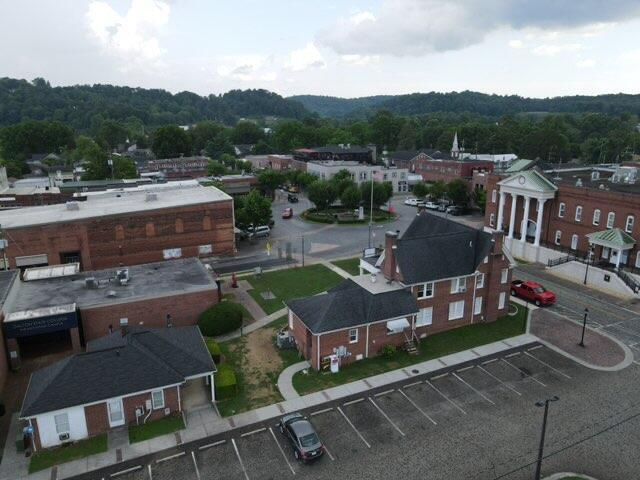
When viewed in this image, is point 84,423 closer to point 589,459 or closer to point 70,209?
point 589,459

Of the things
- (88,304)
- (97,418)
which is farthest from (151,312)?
(97,418)

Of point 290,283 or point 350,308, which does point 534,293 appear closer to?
point 350,308

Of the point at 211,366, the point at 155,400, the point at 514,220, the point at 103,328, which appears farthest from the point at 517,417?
the point at 514,220

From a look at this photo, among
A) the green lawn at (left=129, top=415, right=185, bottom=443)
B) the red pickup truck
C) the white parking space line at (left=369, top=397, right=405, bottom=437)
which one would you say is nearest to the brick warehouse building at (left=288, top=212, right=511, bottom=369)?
the red pickup truck

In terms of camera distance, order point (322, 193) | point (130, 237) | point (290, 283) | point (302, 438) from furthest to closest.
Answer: point (322, 193)
point (130, 237)
point (290, 283)
point (302, 438)

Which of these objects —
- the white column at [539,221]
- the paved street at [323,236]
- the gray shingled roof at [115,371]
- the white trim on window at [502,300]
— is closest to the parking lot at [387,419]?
the gray shingled roof at [115,371]

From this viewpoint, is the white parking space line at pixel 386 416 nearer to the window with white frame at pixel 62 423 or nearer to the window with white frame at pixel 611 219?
the window with white frame at pixel 62 423

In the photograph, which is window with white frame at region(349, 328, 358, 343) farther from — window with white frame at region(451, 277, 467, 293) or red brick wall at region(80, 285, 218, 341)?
red brick wall at region(80, 285, 218, 341)
